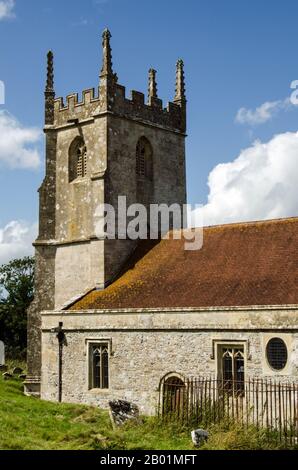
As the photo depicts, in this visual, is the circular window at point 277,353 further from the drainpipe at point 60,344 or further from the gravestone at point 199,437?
the drainpipe at point 60,344

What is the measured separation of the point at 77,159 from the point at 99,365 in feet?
31.6

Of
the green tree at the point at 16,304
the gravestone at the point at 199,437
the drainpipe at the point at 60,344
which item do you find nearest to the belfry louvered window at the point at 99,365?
the drainpipe at the point at 60,344

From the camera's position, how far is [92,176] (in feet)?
91.4

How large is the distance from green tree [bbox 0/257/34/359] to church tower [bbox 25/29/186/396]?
29.2 m

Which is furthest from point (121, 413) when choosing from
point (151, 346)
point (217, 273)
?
point (217, 273)

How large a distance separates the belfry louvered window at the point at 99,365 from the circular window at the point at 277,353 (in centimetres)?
635

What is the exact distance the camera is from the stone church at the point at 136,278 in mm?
20828

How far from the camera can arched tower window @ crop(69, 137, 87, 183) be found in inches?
1154

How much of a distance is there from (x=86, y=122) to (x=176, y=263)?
7.74 meters

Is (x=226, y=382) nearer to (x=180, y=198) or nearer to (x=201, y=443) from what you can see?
(x=201, y=443)

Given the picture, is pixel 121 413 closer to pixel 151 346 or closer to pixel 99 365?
pixel 151 346
